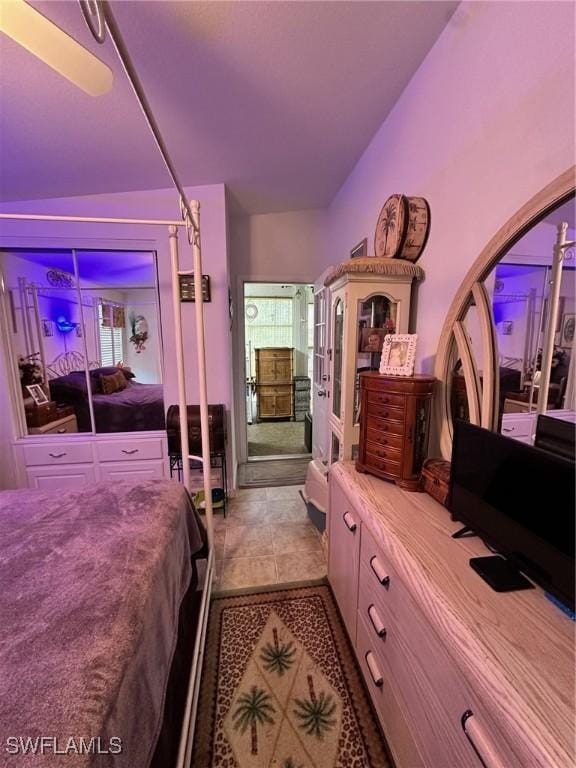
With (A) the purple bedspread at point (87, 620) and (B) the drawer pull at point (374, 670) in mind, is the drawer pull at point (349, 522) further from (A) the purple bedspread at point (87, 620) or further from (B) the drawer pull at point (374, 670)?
(A) the purple bedspread at point (87, 620)

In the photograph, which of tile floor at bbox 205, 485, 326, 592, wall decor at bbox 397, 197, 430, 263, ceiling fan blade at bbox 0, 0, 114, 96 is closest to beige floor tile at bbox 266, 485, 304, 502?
tile floor at bbox 205, 485, 326, 592

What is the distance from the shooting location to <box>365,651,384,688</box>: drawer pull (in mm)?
1103

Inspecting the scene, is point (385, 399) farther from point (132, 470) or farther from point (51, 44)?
point (132, 470)

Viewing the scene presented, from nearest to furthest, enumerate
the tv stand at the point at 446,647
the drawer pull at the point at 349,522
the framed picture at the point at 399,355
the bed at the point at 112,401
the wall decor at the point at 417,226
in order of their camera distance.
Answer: the tv stand at the point at 446,647 < the drawer pull at the point at 349,522 < the framed picture at the point at 399,355 < the wall decor at the point at 417,226 < the bed at the point at 112,401

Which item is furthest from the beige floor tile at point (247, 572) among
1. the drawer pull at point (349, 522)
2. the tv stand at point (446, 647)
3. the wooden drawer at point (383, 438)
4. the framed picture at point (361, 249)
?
the framed picture at point (361, 249)

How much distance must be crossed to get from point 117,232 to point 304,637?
10.0ft

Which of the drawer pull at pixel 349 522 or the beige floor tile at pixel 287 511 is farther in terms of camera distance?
the beige floor tile at pixel 287 511

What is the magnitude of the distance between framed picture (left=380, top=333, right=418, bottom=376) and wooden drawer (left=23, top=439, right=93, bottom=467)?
2.59m

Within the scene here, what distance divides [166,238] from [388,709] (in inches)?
122

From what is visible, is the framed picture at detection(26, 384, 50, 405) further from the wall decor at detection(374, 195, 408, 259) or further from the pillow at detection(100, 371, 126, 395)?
the wall decor at detection(374, 195, 408, 259)

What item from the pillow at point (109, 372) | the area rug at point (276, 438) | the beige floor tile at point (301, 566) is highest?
the pillow at point (109, 372)

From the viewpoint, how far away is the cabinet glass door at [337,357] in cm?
190

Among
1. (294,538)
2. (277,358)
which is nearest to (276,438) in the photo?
(277,358)

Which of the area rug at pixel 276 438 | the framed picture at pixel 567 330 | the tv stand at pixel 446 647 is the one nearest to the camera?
the tv stand at pixel 446 647
